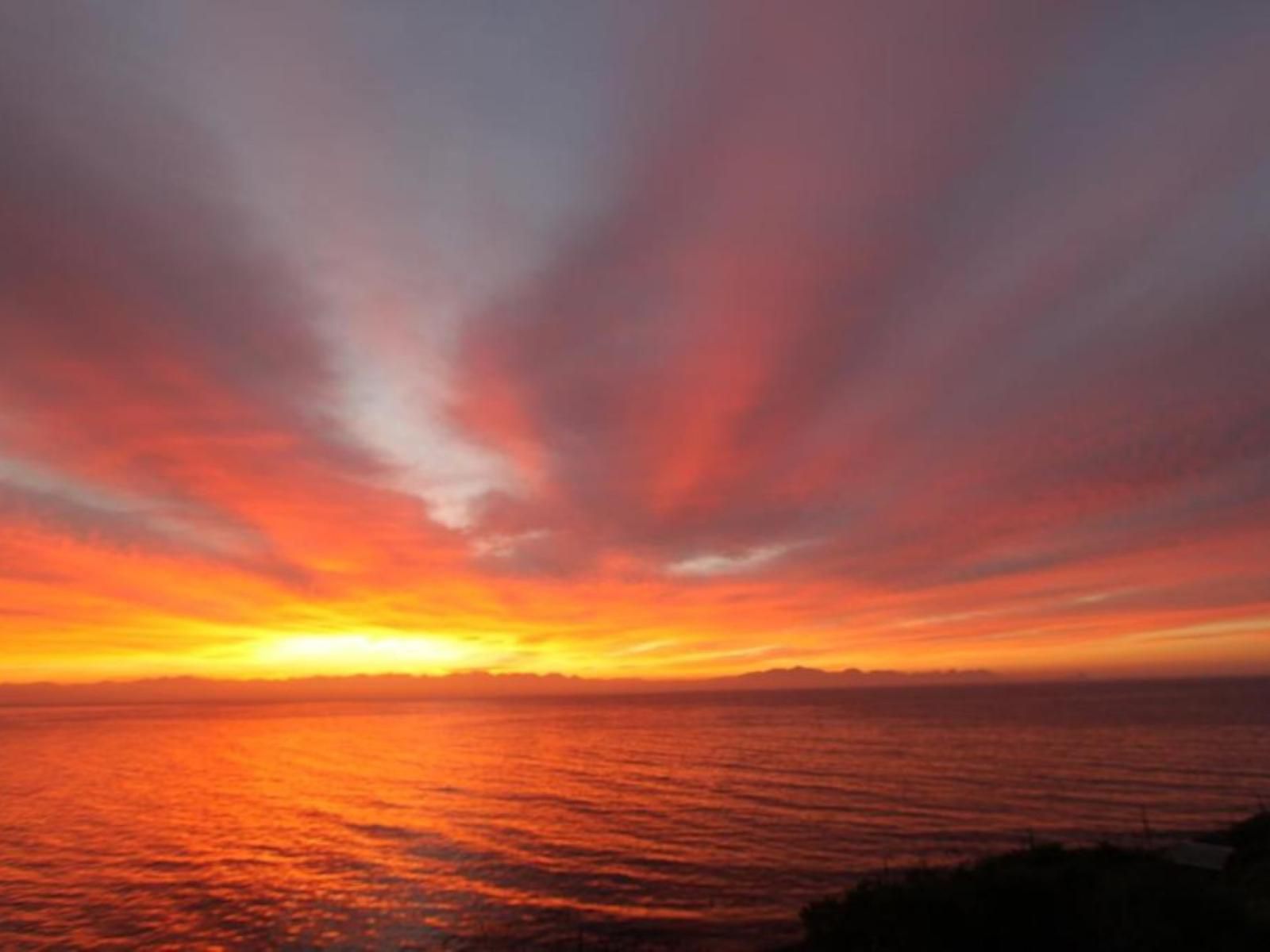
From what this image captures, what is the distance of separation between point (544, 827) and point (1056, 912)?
39698 millimetres

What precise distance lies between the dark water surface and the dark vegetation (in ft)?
20.9

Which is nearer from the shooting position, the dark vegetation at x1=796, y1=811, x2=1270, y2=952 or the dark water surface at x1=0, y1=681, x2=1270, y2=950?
the dark vegetation at x1=796, y1=811, x2=1270, y2=952

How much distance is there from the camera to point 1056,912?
26484 millimetres

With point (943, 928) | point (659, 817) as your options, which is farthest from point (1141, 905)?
point (659, 817)

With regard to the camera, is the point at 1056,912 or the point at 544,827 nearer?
the point at 1056,912

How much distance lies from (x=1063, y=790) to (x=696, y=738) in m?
76.5

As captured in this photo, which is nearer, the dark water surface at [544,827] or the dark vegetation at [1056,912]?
the dark vegetation at [1056,912]

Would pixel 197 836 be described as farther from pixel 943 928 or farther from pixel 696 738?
pixel 696 738

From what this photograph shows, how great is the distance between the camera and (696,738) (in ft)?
437

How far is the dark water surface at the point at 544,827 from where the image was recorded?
3616cm

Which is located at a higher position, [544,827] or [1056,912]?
[544,827]

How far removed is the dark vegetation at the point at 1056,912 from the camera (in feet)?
74.0

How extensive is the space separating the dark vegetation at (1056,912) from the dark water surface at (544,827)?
637cm

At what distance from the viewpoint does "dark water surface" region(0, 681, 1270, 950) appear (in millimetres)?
36156
